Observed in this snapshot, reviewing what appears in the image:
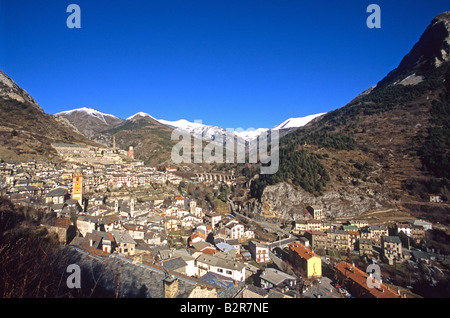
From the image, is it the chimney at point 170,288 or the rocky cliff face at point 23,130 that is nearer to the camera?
the chimney at point 170,288

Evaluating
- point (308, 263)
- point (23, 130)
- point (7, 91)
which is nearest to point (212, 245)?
point (308, 263)

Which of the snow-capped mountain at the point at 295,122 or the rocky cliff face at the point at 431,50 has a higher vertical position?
the rocky cliff face at the point at 431,50

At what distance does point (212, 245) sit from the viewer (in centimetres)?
1880

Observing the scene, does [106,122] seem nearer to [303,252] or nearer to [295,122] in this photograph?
[295,122]

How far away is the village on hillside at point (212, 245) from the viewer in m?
9.90

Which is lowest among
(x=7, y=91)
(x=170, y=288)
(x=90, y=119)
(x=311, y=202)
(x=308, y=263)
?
(x=308, y=263)

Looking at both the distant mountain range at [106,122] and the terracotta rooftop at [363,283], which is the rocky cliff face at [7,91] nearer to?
the distant mountain range at [106,122]

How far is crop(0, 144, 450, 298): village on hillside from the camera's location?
9895 mm

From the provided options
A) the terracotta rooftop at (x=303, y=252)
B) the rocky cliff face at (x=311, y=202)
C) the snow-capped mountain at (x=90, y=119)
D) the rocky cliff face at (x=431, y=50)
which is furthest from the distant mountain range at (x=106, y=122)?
the terracotta rooftop at (x=303, y=252)

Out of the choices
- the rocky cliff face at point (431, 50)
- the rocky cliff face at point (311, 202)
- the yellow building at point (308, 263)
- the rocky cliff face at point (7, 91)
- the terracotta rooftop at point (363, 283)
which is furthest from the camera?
the rocky cliff face at point (431, 50)

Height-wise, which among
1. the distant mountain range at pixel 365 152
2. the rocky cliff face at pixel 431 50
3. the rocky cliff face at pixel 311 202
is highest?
the rocky cliff face at pixel 431 50

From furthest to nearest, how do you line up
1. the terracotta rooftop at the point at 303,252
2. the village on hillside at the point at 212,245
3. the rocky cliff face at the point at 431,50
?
the rocky cliff face at the point at 431,50 → the terracotta rooftop at the point at 303,252 → the village on hillside at the point at 212,245

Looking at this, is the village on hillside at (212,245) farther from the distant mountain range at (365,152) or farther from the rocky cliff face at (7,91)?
the rocky cliff face at (7,91)
